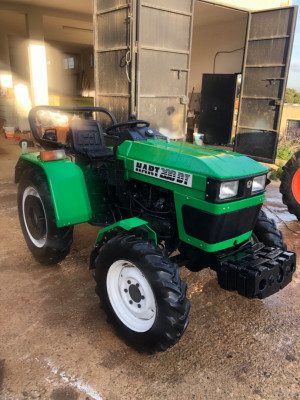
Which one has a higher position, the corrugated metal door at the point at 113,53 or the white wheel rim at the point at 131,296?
the corrugated metal door at the point at 113,53

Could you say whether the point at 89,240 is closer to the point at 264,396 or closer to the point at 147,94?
the point at 264,396

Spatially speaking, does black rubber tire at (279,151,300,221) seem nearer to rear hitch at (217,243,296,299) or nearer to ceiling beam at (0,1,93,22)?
rear hitch at (217,243,296,299)

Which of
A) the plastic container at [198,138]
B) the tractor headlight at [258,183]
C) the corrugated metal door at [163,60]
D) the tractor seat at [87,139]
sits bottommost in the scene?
the plastic container at [198,138]

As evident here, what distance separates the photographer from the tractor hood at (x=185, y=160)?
80.6 inches

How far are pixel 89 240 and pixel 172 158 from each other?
1.80m

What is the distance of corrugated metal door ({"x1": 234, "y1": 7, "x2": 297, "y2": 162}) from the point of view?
23.2 feet

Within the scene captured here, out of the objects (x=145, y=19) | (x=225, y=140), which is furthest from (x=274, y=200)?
(x=225, y=140)

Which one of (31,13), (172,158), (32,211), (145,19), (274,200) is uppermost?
(31,13)

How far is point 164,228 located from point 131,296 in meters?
0.51

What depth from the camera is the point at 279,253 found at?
90.8 inches

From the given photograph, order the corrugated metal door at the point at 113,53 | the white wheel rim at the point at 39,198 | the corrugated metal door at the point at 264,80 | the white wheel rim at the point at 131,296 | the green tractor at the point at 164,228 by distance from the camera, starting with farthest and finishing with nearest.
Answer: the corrugated metal door at the point at 264,80
the corrugated metal door at the point at 113,53
the white wheel rim at the point at 39,198
the white wheel rim at the point at 131,296
the green tractor at the point at 164,228

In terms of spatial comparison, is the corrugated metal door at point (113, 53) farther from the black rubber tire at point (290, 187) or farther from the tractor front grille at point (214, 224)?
the tractor front grille at point (214, 224)

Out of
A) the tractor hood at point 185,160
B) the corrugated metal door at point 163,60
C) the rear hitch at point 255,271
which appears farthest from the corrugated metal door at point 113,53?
the rear hitch at point 255,271

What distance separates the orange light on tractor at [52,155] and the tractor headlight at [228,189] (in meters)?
1.51
